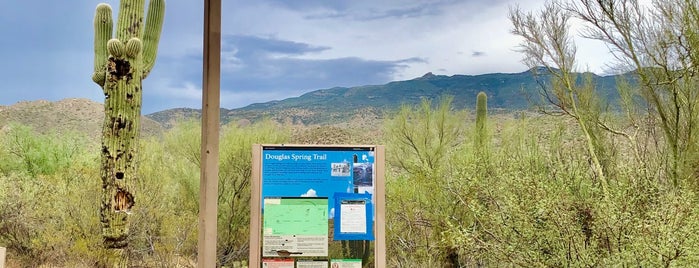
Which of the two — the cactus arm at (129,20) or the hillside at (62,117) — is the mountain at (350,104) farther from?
the cactus arm at (129,20)

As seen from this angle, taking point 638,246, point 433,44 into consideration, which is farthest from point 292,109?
point 638,246

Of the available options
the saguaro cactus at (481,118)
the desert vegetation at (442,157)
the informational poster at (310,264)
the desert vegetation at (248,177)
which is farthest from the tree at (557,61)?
the informational poster at (310,264)

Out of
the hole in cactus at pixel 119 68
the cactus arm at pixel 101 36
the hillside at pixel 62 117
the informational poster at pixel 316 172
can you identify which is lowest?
the informational poster at pixel 316 172

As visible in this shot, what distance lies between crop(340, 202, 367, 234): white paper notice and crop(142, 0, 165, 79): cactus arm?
A: 186 centimetres

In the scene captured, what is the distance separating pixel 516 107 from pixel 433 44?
3.31ft

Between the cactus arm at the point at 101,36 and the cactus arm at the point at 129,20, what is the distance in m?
0.11

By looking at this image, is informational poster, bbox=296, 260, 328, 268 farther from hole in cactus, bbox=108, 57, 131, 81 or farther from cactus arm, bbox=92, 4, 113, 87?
cactus arm, bbox=92, 4, 113, 87

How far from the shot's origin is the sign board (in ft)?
7.40

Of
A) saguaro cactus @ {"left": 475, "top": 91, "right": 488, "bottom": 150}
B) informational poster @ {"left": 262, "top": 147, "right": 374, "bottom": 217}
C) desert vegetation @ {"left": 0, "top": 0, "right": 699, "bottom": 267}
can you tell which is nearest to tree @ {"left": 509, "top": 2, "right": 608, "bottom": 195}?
desert vegetation @ {"left": 0, "top": 0, "right": 699, "bottom": 267}

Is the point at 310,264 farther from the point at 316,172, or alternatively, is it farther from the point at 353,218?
the point at 316,172

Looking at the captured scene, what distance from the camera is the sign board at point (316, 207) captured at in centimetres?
226

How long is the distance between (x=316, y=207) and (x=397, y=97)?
3191 mm

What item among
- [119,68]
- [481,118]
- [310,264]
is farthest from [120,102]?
[481,118]

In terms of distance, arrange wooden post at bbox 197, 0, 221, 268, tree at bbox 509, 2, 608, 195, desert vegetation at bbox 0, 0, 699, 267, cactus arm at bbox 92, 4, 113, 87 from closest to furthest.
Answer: wooden post at bbox 197, 0, 221, 268 < cactus arm at bbox 92, 4, 113, 87 < desert vegetation at bbox 0, 0, 699, 267 < tree at bbox 509, 2, 608, 195
